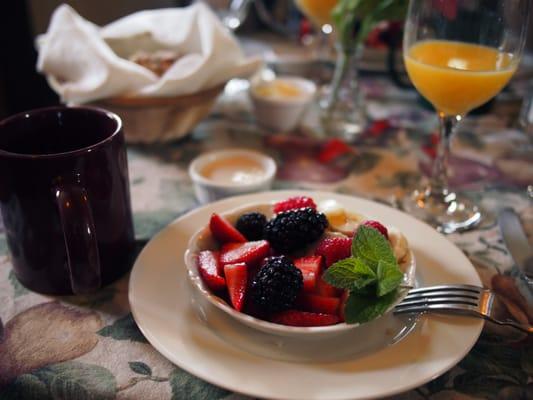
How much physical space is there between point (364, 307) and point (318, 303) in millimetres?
63

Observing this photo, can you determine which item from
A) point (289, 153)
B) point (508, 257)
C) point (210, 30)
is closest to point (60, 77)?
point (210, 30)

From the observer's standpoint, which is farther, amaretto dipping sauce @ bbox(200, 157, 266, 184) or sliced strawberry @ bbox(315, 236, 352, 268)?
amaretto dipping sauce @ bbox(200, 157, 266, 184)

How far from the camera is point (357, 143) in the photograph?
1.28m

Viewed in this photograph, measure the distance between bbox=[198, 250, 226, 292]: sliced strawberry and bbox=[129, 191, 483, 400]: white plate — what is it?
0.15ft

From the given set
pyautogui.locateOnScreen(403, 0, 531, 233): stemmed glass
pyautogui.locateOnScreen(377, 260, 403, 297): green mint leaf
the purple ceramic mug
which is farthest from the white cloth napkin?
pyautogui.locateOnScreen(377, 260, 403, 297): green mint leaf

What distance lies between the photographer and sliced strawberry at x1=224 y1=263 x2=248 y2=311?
646mm

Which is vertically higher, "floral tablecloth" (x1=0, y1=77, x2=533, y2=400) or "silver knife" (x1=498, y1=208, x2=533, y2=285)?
"silver knife" (x1=498, y1=208, x2=533, y2=285)

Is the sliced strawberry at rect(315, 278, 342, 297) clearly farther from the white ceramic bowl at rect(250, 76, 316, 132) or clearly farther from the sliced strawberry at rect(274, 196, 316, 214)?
the white ceramic bowl at rect(250, 76, 316, 132)

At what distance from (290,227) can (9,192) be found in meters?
0.37

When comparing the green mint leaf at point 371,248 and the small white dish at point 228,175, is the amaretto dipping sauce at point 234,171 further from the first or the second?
the green mint leaf at point 371,248

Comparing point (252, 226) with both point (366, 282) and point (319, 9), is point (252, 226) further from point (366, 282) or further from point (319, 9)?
point (319, 9)

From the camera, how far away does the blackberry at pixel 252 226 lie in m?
0.77

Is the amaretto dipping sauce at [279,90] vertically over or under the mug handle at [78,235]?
under

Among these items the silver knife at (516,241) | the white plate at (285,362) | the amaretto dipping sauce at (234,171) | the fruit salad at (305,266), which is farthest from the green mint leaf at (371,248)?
the amaretto dipping sauce at (234,171)
